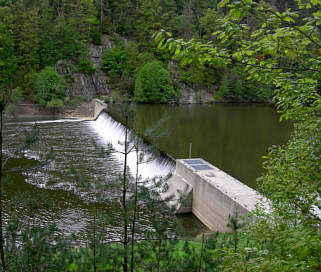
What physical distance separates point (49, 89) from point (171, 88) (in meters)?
19.1

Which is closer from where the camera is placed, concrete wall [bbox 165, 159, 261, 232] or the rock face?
concrete wall [bbox 165, 159, 261, 232]

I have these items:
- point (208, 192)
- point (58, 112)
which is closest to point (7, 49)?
point (58, 112)

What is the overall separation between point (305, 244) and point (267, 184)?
366 cm

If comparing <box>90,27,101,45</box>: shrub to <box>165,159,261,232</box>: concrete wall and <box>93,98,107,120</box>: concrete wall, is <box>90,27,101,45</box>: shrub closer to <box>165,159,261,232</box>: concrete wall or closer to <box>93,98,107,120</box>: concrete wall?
<box>93,98,107,120</box>: concrete wall

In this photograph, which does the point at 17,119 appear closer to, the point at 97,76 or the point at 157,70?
the point at 97,76

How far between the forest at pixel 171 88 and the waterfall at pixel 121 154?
377 centimetres

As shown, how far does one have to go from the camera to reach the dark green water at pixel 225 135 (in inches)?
853

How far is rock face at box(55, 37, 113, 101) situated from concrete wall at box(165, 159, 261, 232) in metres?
32.2

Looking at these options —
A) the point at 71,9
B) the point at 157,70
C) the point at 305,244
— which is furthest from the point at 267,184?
the point at 71,9

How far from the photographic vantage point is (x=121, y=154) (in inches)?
925

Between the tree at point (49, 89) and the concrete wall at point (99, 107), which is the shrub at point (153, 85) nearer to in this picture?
the concrete wall at point (99, 107)

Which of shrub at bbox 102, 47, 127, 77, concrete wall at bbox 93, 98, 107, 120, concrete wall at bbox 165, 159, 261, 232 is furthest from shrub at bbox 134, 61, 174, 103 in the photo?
concrete wall at bbox 165, 159, 261, 232

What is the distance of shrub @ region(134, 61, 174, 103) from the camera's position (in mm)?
48219

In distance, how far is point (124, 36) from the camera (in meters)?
58.9
